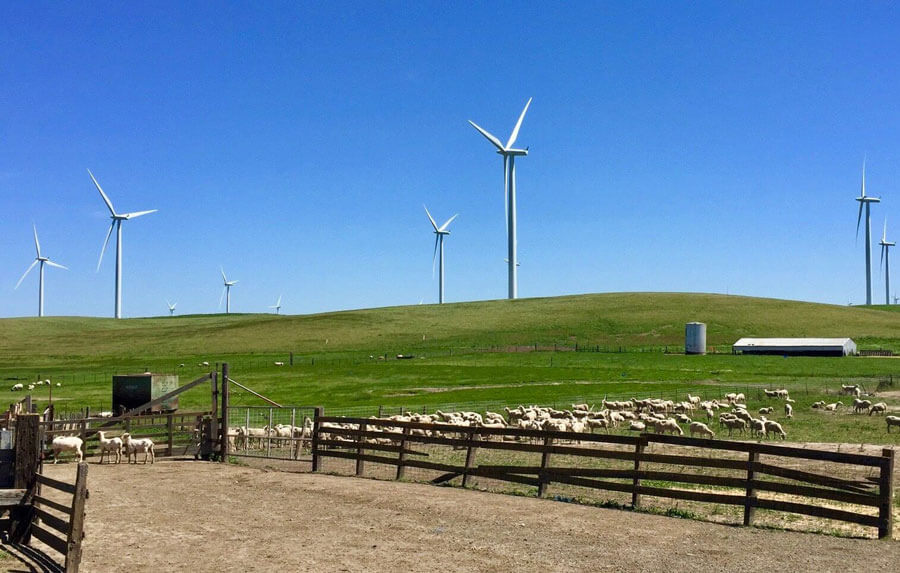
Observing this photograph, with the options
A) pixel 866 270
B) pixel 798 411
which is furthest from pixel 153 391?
pixel 866 270

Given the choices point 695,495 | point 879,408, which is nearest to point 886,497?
point 695,495

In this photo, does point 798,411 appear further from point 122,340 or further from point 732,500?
point 122,340

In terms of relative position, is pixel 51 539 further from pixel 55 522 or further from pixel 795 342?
pixel 795 342

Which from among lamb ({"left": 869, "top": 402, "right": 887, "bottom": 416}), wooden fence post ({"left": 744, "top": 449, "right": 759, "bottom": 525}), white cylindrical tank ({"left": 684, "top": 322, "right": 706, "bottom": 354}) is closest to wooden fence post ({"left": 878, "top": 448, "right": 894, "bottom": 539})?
wooden fence post ({"left": 744, "top": 449, "right": 759, "bottom": 525})

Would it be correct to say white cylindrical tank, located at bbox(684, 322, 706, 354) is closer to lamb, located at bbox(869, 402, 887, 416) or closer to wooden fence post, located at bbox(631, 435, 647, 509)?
lamb, located at bbox(869, 402, 887, 416)

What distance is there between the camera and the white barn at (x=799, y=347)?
9625cm

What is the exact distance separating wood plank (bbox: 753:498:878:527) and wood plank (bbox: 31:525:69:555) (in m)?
10.8

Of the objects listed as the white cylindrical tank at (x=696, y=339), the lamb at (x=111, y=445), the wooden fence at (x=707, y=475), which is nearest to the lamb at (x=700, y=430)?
the wooden fence at (x=707, y=475)

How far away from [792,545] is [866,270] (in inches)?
7293

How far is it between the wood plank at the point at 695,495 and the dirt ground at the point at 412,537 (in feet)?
1.77

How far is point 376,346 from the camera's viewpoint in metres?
115

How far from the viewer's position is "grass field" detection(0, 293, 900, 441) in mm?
62219

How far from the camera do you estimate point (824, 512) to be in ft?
47.0

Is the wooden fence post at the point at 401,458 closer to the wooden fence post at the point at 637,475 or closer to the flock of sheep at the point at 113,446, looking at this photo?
the wooden fence post at the point at 637,475
